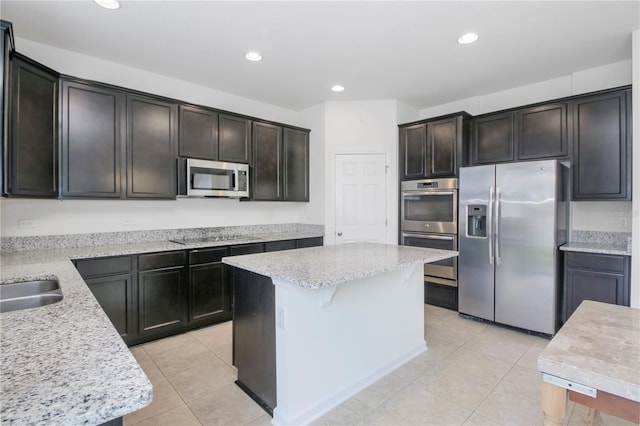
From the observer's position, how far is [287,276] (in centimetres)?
172

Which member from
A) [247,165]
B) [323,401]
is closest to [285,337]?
[323,401]

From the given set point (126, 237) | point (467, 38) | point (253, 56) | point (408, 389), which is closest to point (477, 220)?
point (467, 38)

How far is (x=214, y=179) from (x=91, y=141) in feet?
3.93

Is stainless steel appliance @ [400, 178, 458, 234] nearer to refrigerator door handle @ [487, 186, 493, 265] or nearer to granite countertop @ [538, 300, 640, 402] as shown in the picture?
refrigerator door handle @ [487, 186, 493, 265]

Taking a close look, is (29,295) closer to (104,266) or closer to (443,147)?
(104,266)

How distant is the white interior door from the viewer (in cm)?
446

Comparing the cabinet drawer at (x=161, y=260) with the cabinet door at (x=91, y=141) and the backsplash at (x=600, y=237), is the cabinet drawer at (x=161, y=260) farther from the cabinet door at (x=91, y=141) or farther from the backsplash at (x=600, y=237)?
the backsplash at (x=600, y=237)

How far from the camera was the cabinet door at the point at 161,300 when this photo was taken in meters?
2.97

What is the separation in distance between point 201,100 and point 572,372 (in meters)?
4.19

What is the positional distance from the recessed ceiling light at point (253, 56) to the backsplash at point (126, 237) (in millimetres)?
2076

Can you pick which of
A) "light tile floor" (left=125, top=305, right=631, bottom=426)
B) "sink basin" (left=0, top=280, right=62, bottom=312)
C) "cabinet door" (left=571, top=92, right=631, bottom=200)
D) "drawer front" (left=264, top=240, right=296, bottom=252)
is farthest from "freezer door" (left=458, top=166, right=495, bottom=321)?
"sink basin" (left=0, top=280, right=62, bottom=312)

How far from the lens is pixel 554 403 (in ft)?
3.43

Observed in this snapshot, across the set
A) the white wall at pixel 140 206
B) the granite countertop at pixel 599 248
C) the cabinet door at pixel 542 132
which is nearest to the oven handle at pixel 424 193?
the cabinet door at pixel 542 132

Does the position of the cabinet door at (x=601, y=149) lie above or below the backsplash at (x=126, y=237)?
above
